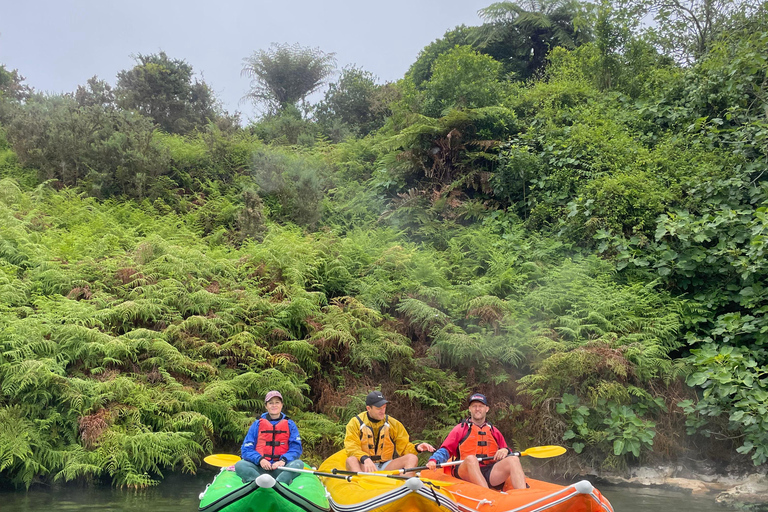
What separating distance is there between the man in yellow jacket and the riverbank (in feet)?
11.7

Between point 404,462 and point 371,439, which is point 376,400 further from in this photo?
point 404,462

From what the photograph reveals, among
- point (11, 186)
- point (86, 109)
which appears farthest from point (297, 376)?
point (86, 109)

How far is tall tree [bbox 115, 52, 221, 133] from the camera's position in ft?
61.6

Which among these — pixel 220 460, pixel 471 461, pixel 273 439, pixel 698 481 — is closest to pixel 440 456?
pixel 471 461

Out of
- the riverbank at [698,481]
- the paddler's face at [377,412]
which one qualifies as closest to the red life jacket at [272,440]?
the paddler's face at [377,412]

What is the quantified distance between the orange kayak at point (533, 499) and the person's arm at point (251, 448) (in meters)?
2.05

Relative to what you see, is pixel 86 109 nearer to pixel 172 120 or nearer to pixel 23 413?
pixel 172 120

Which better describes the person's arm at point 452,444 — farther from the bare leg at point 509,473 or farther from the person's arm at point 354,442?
the person's arm at point 354,442

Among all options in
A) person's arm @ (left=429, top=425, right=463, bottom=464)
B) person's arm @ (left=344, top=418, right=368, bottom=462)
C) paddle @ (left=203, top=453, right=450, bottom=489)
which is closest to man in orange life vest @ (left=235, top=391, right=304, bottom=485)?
paddle @ (left=203, top=453, right=450, bottom=489)

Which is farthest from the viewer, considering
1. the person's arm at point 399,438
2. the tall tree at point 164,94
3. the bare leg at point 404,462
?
the tall tree at point 164,94

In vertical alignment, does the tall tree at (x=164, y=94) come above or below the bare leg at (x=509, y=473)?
above


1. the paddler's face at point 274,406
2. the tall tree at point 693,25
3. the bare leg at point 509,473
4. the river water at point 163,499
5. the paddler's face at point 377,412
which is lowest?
the river water at point 163,499

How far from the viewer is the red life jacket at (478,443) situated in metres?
6.47

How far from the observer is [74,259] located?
10492mm
